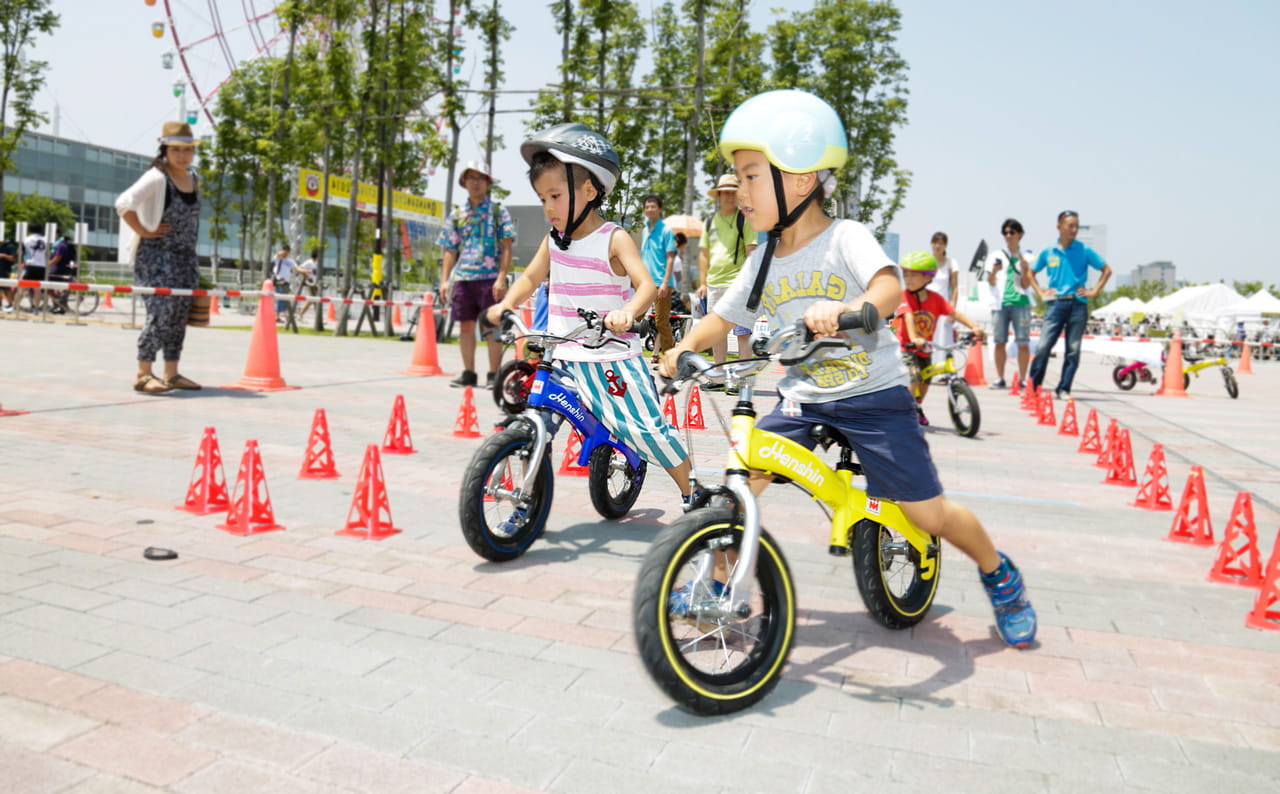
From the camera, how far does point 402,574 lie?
4301 millimetres

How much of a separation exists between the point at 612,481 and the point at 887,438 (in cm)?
235

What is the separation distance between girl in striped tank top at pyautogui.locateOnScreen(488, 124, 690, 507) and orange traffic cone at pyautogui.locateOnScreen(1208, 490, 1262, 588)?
2620mm

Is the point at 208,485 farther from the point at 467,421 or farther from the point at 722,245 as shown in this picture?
the point at 722,245

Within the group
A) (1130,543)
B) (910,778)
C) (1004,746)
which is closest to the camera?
(910,778)

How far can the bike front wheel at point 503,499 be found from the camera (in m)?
4.23

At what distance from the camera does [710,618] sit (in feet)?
9.40

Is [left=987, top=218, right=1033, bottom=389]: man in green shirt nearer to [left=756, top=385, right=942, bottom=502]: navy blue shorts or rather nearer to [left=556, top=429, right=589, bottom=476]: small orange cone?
[left=556, top=429, right=589, bottom=476]: small orange cone

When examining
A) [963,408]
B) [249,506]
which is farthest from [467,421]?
[963,408]

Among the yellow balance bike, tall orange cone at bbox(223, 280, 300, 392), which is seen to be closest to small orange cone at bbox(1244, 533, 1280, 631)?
the yellow balance bike

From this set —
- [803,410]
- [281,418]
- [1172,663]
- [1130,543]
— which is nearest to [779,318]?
[803,410]

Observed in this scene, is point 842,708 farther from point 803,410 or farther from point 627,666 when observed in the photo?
point 803,410

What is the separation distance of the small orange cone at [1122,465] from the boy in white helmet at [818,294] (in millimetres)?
4670

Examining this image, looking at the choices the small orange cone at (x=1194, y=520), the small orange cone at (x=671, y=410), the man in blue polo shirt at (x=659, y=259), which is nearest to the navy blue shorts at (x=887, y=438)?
the small orange cone at (x=671, y=410)

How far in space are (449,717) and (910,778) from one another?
4.24ft
